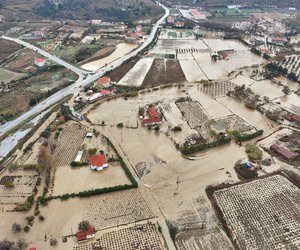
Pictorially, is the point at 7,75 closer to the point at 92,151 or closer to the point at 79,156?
the point at 79,156

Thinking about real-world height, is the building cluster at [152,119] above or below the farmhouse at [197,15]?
below

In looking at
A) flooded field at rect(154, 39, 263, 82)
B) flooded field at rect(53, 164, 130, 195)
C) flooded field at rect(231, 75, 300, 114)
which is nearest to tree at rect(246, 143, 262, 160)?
flooded field at rect(231, 75, 300, 114)

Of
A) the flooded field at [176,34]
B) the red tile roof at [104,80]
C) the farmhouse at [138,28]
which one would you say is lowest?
the red tile roof at [104,80]

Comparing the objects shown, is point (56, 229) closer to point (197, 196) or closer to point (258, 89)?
point (197, 196)

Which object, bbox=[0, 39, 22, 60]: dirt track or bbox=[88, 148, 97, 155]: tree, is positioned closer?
bbox=[88, 148, 97, 155]: tree

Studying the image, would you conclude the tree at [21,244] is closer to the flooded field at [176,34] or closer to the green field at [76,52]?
the green field at [76,52]

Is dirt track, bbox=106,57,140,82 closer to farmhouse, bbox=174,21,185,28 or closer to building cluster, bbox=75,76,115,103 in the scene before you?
building cluster, bbox=75,76,115,103

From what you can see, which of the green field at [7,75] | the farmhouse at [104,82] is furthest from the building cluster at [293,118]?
the green field at [7,75]

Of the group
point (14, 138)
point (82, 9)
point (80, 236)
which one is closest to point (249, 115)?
point (80, 236)
